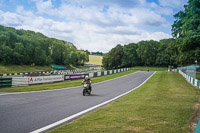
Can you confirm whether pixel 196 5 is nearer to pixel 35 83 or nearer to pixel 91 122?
pixel 35 83

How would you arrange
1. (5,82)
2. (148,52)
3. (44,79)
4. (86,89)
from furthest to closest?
(148,52)
(44,79)
(5,82)
(86,89)

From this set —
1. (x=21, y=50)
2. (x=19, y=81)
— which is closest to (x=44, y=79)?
(x=19, y=81)

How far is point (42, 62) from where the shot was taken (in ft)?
308

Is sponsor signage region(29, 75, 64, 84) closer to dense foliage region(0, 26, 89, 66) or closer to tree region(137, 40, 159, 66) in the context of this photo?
dense foliage region(0, 26, 89, 66)

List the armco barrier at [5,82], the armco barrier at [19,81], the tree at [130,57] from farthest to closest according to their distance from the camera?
the tree at [130,57]
the armco barrier at [19,81]
the armco barrier at [5,82]

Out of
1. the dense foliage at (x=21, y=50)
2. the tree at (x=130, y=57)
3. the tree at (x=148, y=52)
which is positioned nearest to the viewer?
the dense foliage at (x=21, y=50)

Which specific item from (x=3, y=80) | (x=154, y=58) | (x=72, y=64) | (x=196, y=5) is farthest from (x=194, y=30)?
(x=72, y=64)

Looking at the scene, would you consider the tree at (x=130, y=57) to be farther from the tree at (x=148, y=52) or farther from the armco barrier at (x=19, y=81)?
the armco barrier at (x=19, y=81)

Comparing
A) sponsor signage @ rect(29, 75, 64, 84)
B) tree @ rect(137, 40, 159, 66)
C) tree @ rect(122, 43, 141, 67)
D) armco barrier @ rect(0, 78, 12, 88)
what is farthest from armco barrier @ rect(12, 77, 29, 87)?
tree @ rect(137, 40, 159, 66)

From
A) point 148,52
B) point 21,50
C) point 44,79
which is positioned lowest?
point 44,79

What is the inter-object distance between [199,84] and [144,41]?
101 metres

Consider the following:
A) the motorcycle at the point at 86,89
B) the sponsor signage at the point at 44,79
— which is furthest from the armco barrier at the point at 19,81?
the motorcycle at the point at 86,89

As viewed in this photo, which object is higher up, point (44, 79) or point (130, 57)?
point (130, 57)

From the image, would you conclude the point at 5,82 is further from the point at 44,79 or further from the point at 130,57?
the point at 130,57
